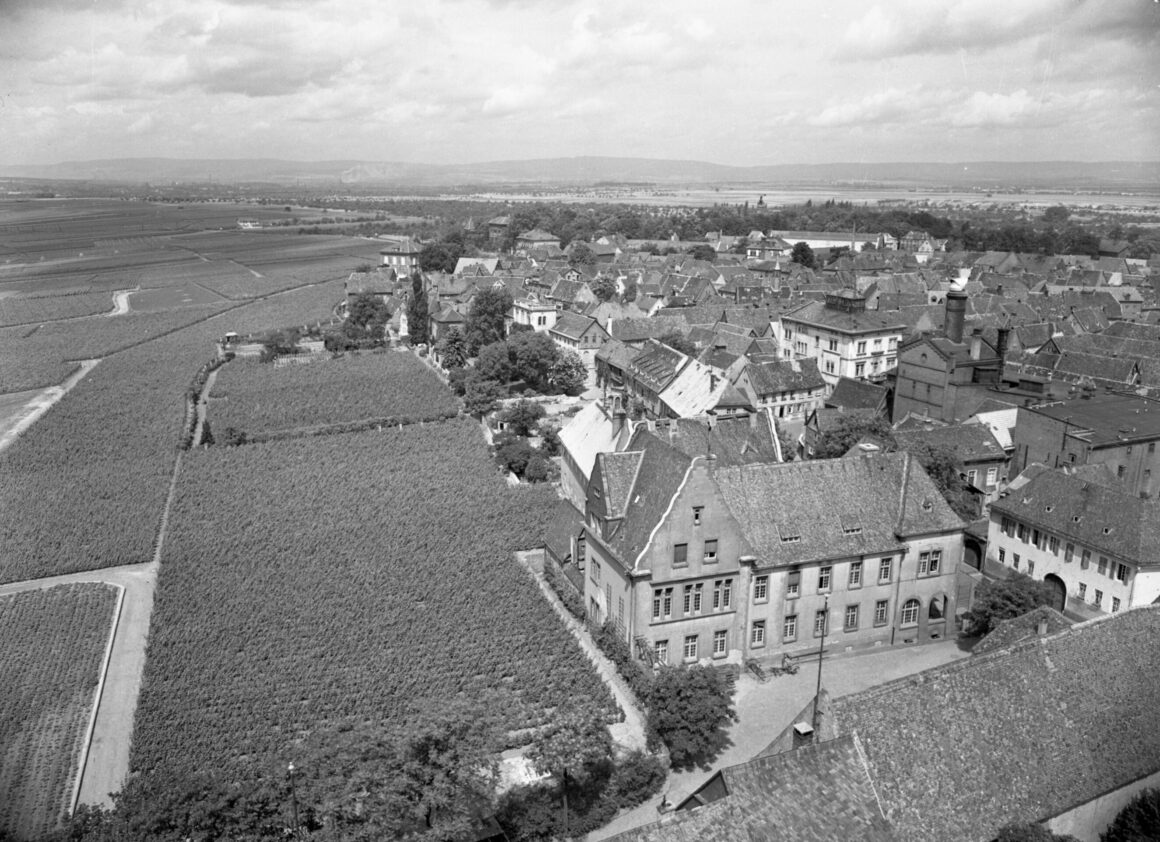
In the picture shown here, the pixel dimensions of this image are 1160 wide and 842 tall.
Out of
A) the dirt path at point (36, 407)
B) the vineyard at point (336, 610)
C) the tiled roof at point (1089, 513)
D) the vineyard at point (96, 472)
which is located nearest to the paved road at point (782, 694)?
the vineyard at point (336, 610)

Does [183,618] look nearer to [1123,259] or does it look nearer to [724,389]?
[724,389]

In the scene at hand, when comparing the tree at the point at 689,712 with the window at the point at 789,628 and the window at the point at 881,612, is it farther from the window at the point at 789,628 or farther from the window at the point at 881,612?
the window at the point at 881,612

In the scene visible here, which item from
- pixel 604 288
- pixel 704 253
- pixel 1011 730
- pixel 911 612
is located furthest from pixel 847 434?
pixel 704 253

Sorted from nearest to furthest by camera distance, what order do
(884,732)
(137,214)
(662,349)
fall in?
(884,732) → (662,349) → (137,214)

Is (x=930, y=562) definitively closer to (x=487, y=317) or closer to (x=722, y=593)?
(x=722, y=593)

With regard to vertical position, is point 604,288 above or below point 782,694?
above

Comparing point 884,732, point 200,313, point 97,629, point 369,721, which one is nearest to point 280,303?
point 200,313
